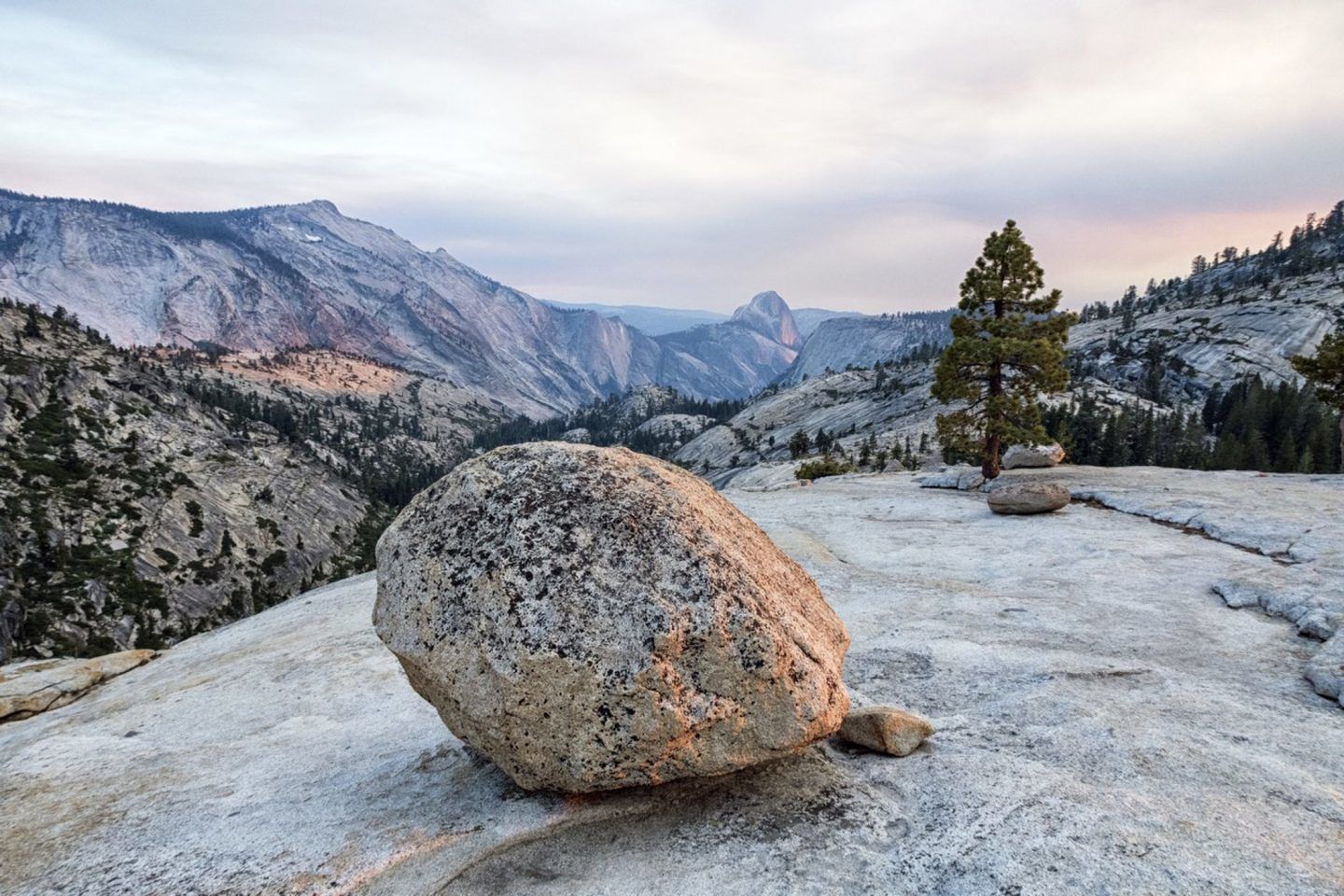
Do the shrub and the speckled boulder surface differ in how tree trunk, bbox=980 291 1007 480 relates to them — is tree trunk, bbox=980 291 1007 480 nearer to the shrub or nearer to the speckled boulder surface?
the speckled boulder surface

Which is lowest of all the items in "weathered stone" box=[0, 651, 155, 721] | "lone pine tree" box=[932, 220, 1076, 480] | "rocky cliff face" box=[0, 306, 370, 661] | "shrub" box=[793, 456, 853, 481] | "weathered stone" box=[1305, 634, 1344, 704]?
"rocky cliff face" box=[0, 306, 370, 661]

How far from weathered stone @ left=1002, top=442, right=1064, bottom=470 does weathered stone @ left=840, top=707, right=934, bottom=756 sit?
120 feet

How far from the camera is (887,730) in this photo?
9.95m

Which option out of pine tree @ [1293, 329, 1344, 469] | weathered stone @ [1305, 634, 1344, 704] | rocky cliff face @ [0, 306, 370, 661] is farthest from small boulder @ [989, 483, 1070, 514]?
rocky cliff face @ [0, 306, 370, 661]

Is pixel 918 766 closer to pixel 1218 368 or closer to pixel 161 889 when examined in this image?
pixel 161 889

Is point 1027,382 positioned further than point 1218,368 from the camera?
No

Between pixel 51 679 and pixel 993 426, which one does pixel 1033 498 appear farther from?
pixel 51 679

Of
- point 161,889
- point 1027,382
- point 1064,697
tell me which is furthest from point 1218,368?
point 161,889

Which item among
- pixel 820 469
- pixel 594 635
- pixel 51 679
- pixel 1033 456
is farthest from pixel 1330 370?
pixel 51 679

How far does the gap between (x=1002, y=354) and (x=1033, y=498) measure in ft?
37.2

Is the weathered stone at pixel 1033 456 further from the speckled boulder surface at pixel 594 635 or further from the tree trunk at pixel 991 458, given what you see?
the speckled boulder surface at pixel 594 635

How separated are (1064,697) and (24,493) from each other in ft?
557

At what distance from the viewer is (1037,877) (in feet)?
23.3

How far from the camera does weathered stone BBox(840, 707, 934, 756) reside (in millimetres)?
9961
